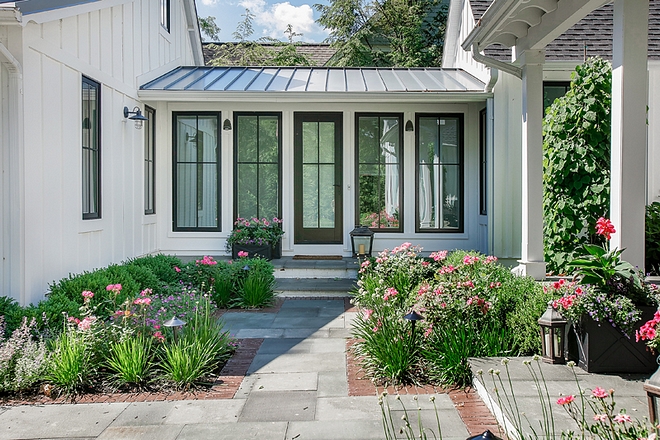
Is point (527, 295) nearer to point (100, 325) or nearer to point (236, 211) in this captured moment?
point (100, 325)

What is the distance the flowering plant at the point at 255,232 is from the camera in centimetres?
859

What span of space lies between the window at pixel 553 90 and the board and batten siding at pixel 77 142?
5.95m

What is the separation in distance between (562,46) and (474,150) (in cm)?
196

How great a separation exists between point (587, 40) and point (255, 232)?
5753mm

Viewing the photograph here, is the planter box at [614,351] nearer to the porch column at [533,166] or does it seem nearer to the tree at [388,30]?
the porch column at [533,166]

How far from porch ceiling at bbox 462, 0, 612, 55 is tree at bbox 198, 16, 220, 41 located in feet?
72.2

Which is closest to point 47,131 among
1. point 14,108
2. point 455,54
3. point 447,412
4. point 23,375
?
point 14,108

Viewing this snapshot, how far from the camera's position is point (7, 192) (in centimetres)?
513

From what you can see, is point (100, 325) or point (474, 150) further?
point (474, 150)

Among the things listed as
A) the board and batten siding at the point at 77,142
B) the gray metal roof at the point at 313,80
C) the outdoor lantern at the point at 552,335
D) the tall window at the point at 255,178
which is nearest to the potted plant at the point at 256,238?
the tall window at the point at 255,178

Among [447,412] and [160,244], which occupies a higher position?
[160,244]

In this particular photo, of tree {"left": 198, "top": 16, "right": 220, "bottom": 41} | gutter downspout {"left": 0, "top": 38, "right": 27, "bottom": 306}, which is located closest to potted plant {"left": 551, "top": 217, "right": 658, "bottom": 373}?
gutter downspout {"left": 0, "top": 38, "right": 27, "bottom": 306}

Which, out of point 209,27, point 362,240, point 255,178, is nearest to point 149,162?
point 255,178

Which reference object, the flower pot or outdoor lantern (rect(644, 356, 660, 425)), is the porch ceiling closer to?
outdoor lantern (rect(644, 356, 660, 425))
